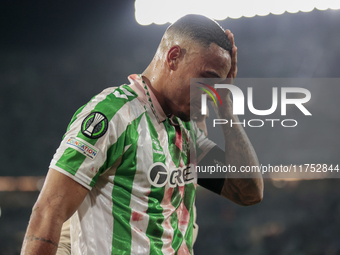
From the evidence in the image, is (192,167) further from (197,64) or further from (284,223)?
(284,223)

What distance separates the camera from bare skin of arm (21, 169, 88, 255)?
0.73 metres

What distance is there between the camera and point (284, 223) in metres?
5.19

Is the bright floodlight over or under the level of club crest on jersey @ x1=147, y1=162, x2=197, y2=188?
over

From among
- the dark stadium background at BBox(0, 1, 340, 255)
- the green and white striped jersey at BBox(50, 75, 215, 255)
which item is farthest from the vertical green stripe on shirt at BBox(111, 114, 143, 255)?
the dark stadium background at BBox(0, 1, 340, 255)

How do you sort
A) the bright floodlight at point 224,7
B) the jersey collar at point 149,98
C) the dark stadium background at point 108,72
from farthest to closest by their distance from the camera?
the dark stadium background at point 108,72 → the bright floodlight at point 224,7 → the jersey collar at point 149,98

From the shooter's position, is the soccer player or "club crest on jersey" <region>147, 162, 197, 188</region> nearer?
the soccer player

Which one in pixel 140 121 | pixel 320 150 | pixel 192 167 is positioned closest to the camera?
pixel 140 121

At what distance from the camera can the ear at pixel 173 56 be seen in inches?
40.7

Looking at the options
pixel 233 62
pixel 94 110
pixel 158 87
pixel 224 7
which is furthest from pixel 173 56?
pixel 224 7

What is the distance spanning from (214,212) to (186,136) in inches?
174

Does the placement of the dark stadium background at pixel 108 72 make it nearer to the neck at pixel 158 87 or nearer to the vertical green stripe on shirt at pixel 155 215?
the neck at pixel 158 87

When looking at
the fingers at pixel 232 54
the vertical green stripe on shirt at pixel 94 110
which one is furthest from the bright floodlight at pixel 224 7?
the vertical green stripe on shirt at pixel 94 110

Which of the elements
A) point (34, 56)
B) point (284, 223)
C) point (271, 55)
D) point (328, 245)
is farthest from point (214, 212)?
point (34, 56)

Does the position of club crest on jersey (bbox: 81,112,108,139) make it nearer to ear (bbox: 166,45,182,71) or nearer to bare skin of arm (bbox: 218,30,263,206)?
ear (bbox: 166,45,182,71)
